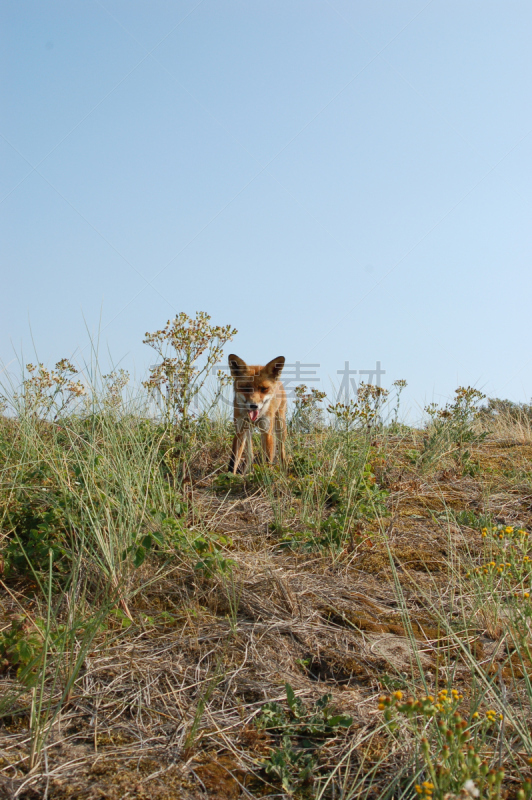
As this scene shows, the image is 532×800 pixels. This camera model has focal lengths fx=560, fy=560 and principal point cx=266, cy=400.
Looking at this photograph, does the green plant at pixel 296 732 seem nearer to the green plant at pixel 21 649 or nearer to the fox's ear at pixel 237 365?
the green plant at pixel 21 649

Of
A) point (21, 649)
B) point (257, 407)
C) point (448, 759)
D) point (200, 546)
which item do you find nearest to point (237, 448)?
point (257, 407)

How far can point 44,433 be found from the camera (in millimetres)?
5559

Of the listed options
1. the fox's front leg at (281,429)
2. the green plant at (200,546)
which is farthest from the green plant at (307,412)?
the green plant at (200,546)

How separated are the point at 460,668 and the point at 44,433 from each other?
14.1 feet

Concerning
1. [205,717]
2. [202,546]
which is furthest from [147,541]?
[205,717]

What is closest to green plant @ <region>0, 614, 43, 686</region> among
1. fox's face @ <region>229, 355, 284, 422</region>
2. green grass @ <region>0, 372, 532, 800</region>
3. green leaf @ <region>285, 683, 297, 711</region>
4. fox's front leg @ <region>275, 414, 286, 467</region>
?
green grass @ <region>0, 372, 532, 800</region>

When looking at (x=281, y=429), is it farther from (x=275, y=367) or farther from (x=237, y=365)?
(x=237, y=365)

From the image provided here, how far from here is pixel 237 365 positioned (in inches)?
293

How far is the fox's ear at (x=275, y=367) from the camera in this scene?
291 inches

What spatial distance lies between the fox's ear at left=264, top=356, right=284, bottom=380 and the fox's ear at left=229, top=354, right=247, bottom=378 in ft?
1.04

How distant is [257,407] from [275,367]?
76cm

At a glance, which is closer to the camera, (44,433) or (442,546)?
(442,546)

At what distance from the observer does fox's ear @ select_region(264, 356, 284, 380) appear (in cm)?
738

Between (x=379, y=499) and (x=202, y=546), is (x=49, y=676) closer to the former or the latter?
(x=202, y=546)
